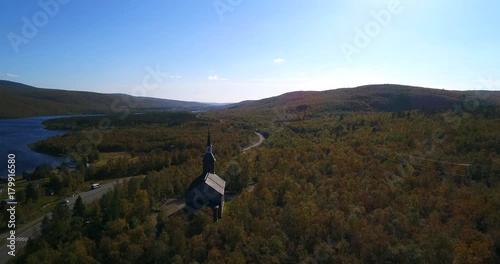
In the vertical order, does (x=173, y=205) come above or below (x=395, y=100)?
below

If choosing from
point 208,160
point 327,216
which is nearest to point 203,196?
point 208,160

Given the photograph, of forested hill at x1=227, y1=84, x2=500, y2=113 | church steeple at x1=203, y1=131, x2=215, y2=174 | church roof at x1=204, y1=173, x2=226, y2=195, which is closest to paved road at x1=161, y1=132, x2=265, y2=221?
church roof at x1=204, y1=173, x2=226, y2=195

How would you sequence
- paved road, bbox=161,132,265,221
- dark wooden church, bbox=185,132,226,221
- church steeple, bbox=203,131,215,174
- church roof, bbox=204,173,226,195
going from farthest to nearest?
church steeple, bbox=203,131,215,174 < paved road, bbox=161,132,265,221 < church roof, bbox=204,173,226,195 < dark wooden church, bbox=185,132,226,221

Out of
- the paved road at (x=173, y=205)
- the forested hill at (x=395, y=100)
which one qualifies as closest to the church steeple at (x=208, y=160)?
the paved road at (x=173, y=205)

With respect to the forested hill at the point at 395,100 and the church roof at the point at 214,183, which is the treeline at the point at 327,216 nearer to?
the church roof at the point at 214,183

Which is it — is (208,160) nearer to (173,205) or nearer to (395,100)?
(173,205)

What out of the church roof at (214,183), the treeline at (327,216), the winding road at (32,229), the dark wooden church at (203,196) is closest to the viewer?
the treeline at (327,216)

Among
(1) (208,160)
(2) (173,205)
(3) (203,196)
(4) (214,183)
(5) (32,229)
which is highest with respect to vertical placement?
(1) (208,160)

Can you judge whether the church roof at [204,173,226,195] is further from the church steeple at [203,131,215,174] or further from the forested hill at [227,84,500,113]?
the forested hill at [227,84,500,113]
